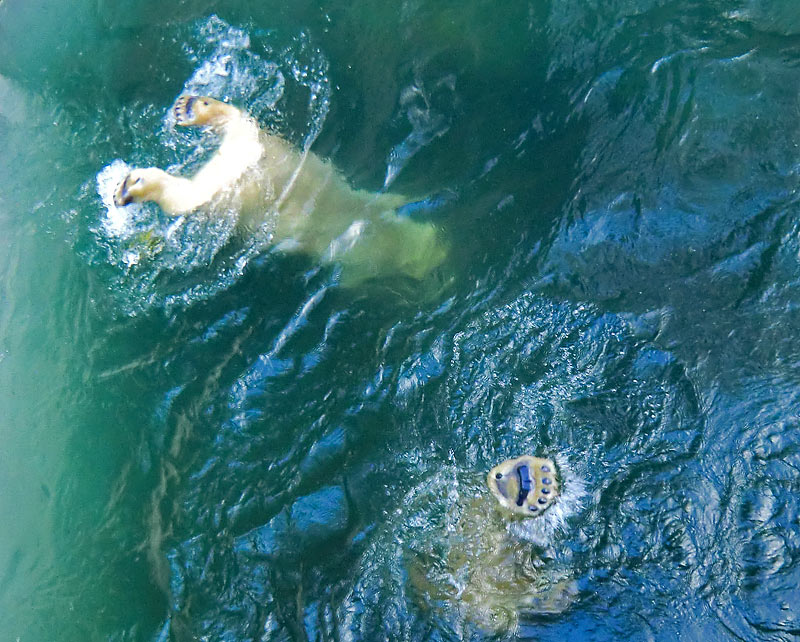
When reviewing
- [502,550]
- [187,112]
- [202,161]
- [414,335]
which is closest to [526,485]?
[502,550]

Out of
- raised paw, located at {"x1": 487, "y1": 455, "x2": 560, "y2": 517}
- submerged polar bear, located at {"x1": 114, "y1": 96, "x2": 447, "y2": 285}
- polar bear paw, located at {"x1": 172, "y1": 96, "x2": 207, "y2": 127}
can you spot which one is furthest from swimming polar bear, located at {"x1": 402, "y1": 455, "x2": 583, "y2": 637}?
polar bear paw, located at {"x1": 172, "y1": 96, "x2": 207, "y2": 127}

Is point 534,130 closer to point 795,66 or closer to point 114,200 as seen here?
point 795,66

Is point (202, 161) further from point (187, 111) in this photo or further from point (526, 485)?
point (526, 485)

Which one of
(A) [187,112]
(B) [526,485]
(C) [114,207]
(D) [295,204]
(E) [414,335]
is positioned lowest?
(B) [526,485]

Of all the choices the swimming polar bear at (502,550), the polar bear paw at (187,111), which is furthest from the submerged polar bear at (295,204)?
the swimming polar bear at (502,550)

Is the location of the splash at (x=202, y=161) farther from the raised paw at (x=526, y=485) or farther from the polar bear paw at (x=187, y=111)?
the raised paw at (x=526, y=485)

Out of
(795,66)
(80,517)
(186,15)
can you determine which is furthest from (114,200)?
(795,66)
